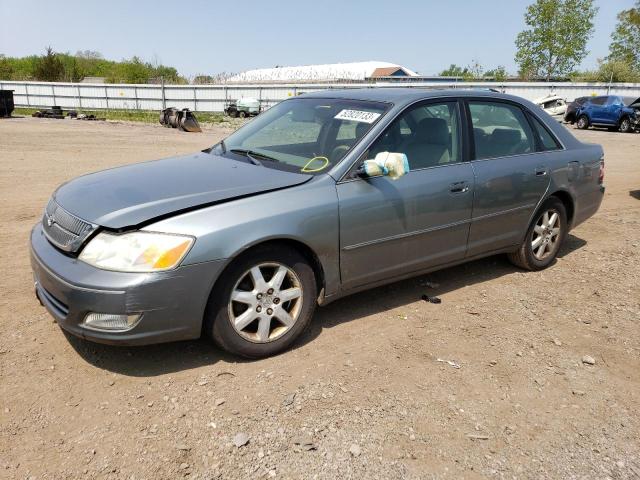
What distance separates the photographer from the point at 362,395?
3.13 m

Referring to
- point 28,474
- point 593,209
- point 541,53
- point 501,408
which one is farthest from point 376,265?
point 541,53

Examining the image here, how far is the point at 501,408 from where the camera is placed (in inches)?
121

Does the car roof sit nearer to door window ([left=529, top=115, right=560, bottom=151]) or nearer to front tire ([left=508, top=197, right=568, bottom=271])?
door window ([left=529, top=115, right=560, bottom=151])

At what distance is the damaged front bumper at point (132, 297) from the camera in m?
2.91

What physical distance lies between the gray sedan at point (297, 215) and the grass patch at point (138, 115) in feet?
81.8

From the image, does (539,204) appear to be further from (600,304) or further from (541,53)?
(541,53)

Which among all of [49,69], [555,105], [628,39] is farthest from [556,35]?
[49,69]

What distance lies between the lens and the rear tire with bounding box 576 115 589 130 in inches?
1035

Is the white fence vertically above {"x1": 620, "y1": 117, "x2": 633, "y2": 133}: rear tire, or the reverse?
the white fence

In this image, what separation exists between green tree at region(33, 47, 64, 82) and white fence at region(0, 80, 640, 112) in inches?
510

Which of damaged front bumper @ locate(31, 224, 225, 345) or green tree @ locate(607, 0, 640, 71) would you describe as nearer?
damaged front bumper @ locate(31, 224, 225, 345)

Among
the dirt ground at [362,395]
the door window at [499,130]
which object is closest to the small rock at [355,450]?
the dirt ground at [362,395]

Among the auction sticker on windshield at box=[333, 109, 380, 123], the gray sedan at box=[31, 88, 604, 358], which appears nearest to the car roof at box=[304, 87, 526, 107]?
the gray sedan at box=[31, 88, 604, 358]

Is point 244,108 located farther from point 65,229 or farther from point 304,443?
point 304,443
